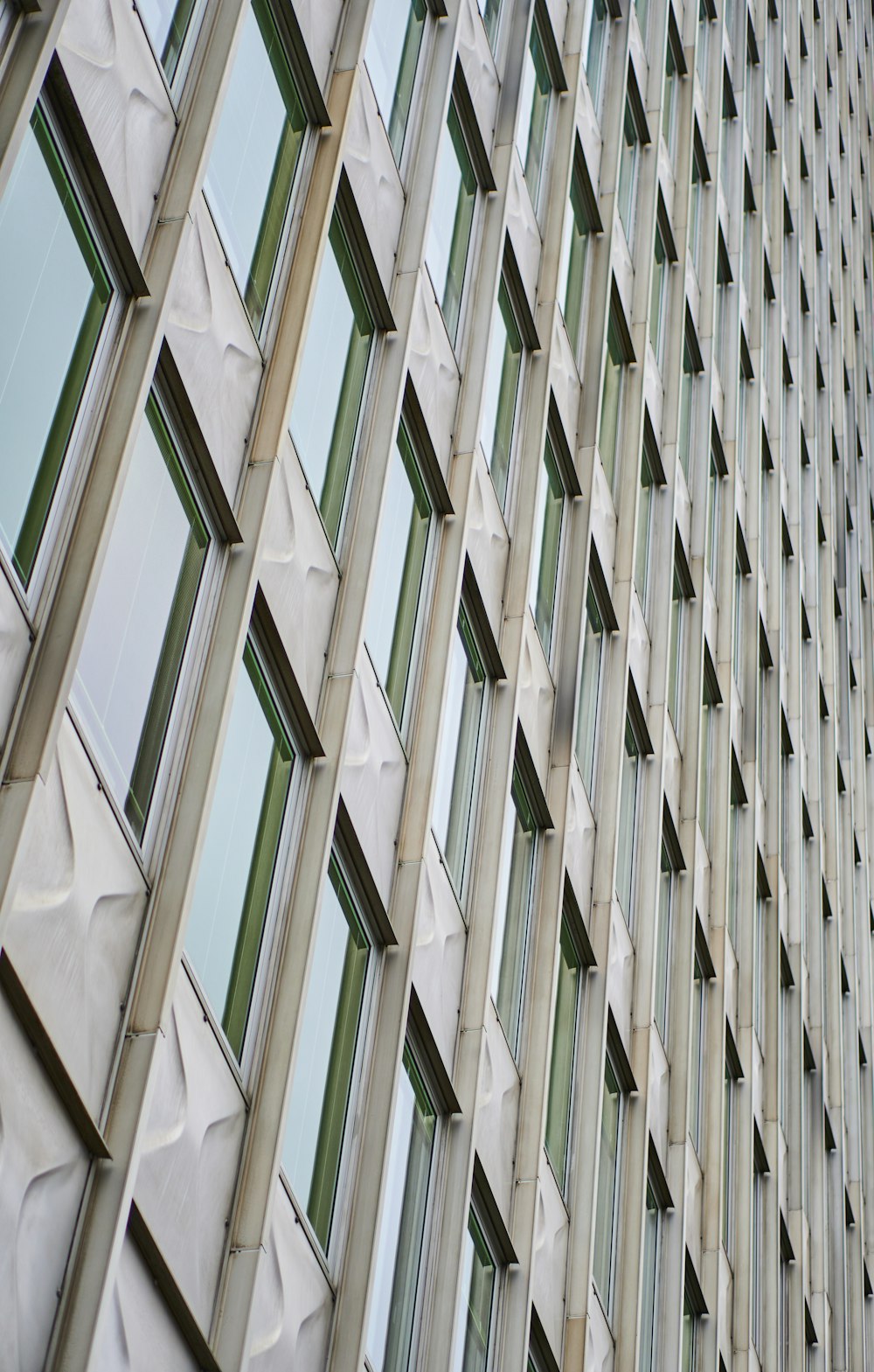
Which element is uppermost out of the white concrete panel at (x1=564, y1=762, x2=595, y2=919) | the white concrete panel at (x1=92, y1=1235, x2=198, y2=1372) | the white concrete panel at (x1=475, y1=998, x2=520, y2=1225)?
the white concrete panel at (x1=564, y1=762, x2=595, y2=919)

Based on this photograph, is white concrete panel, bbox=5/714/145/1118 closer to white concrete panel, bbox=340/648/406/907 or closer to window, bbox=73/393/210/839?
window, bbox=73/393/210/839

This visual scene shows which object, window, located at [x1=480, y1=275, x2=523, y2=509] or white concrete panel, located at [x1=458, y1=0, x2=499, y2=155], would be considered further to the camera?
window, located at [x1=480, y1=275, x2=523, y2=509]

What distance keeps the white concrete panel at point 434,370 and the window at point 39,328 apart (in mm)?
6354

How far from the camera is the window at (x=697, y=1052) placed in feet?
90.1

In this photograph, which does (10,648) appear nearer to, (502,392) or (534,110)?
(502,392)

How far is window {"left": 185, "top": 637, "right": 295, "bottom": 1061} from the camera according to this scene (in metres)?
13.8

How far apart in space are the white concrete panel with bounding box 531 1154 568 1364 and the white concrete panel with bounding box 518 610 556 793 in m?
4.49

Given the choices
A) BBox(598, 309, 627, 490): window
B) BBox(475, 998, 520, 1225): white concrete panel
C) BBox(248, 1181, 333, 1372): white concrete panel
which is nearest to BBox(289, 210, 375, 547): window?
BBox(475, 998, 520, 1225): white concrete panel

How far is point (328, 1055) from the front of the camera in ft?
51.0

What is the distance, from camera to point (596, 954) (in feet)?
75.2

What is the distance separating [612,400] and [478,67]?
22.2ft

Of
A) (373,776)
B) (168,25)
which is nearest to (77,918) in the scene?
(373,776)

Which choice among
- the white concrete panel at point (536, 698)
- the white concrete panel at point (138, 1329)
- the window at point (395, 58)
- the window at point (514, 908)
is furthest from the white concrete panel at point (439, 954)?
the window at point (395, 58)

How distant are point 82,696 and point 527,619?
9949 millimetres
